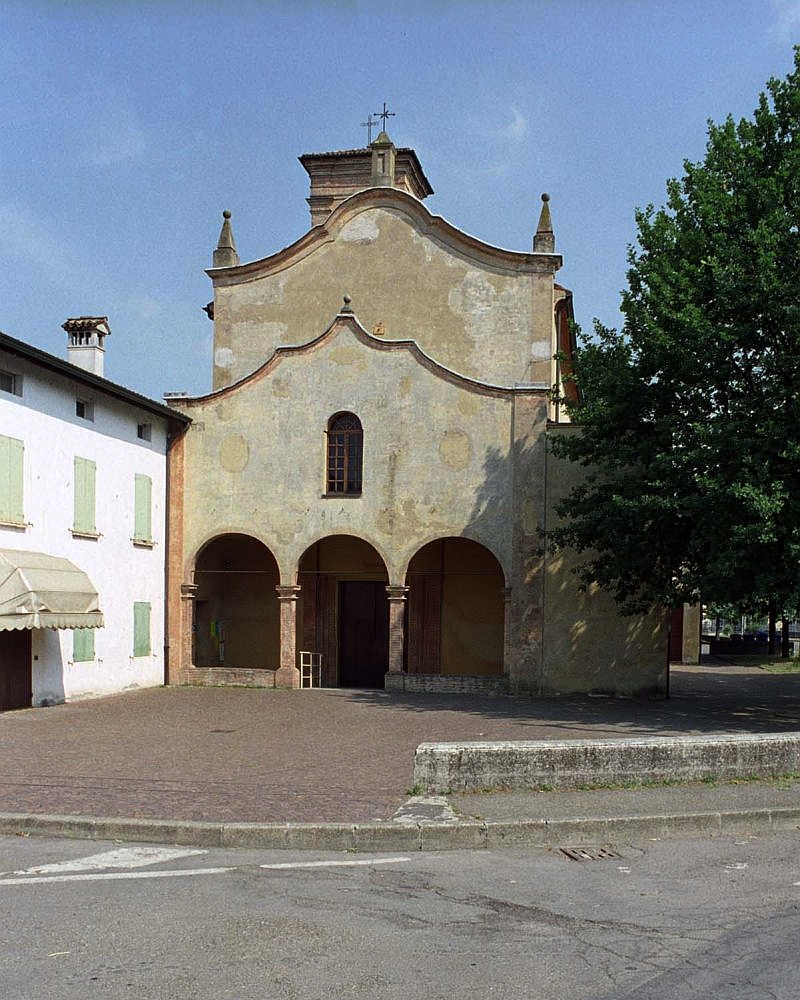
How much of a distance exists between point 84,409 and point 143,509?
303cm

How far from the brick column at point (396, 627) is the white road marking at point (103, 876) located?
50.9 ft

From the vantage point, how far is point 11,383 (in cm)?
1809

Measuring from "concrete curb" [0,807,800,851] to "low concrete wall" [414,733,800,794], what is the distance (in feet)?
4.36

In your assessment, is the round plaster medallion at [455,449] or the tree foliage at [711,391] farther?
the round plaster medallion at [455,449]

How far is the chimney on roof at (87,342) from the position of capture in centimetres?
2420

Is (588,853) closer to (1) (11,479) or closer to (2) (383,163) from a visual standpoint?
(1) (11,479)

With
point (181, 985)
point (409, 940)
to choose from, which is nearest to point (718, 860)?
point (409, 940)

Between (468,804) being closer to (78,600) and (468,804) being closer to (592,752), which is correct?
(592,752)

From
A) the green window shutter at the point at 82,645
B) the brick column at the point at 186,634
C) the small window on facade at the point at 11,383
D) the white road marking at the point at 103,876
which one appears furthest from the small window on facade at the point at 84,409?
the white road marking at the point at 103,876

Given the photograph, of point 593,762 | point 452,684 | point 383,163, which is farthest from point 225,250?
point 593,762

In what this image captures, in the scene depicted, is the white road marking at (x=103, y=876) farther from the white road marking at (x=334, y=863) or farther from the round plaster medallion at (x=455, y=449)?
the round plaster medallion at (x=455, y=449)

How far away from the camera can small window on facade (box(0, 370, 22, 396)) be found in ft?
58.7

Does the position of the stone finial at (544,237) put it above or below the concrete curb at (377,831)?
above

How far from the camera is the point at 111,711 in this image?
711 inches
